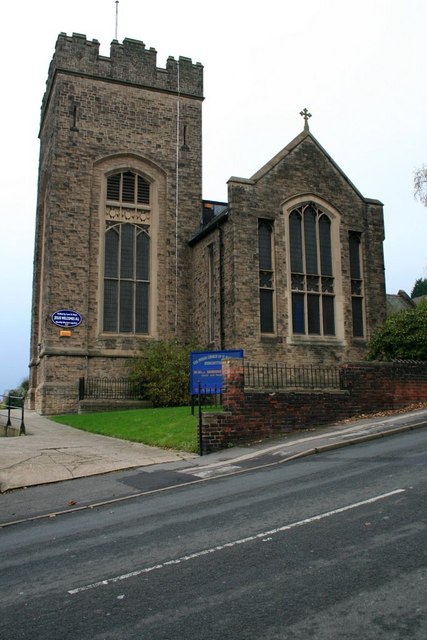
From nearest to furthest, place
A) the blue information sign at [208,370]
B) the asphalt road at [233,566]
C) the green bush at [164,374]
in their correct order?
the asphalt road at [233,566] < the blue information sign at [208,370] < the green bush at [164,374]

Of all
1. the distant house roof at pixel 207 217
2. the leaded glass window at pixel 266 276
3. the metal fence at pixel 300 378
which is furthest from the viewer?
the distant house roof at pixel 207 217

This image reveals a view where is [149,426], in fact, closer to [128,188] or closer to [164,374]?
[164,374]

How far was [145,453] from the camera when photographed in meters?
13.4

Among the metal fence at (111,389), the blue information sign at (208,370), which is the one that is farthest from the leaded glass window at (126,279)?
the blue information sign at (208,370)

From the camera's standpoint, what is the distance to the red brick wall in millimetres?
13859

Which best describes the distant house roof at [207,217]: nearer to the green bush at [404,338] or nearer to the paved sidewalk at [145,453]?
the green bush at [404,338]

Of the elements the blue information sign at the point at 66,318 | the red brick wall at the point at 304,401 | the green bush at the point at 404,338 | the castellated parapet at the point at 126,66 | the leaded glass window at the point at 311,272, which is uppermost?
the castellated parapet at the point at 126,66

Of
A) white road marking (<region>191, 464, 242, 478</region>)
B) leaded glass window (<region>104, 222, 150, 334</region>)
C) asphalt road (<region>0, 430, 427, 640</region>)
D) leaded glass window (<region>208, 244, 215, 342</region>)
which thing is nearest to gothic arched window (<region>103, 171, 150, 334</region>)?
leaded glass window (<region>104, 222, 150, 334</region>)

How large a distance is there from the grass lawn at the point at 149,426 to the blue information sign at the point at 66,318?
5007 mm

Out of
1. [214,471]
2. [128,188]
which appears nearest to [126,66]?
[128,188]

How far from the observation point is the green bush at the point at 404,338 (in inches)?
768

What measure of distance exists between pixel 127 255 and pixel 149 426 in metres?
12.7

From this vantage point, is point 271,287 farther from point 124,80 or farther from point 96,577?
point 96,577

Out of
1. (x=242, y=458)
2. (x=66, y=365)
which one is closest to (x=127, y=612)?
(x=242, y=458)
